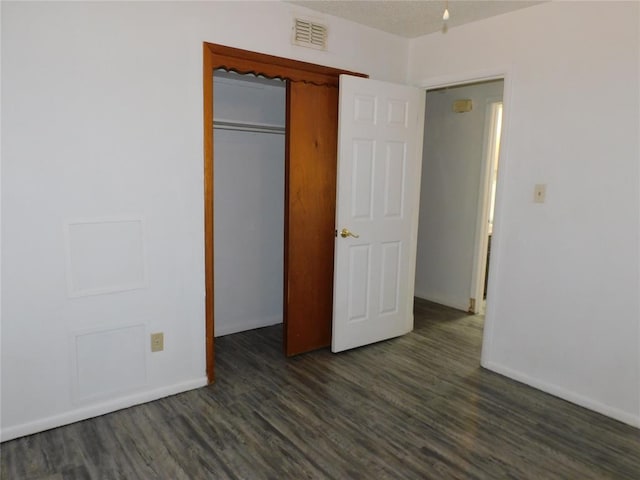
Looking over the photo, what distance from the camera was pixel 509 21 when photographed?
116 inches

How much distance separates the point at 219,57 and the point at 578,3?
6.99 ft

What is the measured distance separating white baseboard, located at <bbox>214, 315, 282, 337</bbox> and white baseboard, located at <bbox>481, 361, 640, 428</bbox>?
5.95ft

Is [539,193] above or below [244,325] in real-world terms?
above

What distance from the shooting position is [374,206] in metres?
3.40

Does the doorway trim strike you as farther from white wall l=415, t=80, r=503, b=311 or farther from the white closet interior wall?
the white closet interior wall

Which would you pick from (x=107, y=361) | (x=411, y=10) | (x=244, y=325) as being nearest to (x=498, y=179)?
(x=411, y=10)

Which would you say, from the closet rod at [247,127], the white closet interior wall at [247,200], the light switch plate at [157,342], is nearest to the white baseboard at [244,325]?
the white closet interior wall at [247,200]

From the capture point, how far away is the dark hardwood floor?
2.10 meters

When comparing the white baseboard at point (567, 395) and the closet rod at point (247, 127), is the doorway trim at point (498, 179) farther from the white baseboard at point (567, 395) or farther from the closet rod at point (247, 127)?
the closet rod at point (247, 127)

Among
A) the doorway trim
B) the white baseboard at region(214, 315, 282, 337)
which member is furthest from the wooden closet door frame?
the doorway trim

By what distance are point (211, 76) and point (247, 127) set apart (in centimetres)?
93

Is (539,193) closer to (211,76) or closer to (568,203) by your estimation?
(568,203)

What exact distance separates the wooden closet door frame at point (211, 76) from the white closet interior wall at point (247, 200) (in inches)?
23.5

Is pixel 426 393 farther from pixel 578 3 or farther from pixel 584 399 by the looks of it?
pixel 578 3
